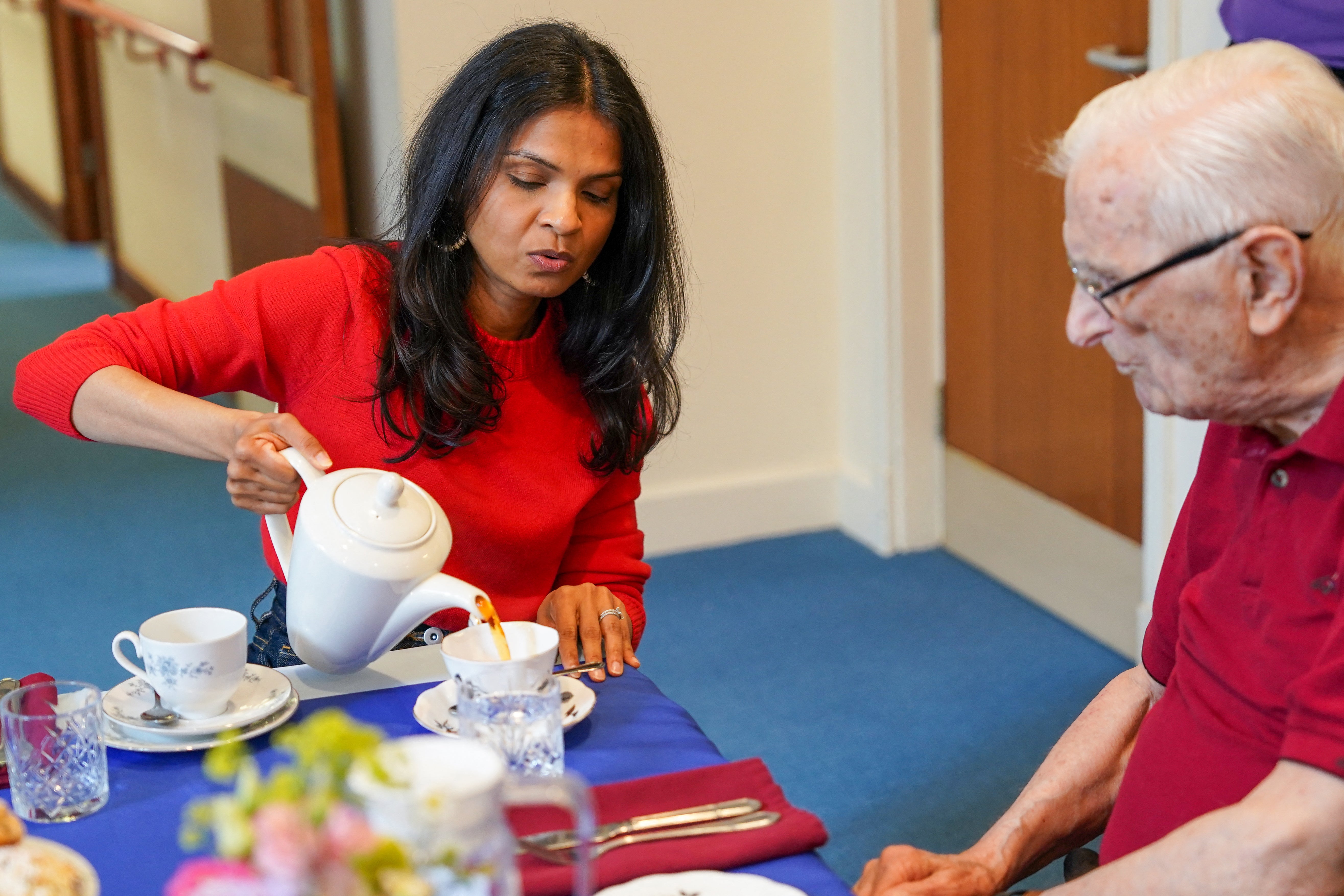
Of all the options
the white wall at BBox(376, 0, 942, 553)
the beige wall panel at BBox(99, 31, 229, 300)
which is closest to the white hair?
the white wall at BBox(376, 0, 942, 553)

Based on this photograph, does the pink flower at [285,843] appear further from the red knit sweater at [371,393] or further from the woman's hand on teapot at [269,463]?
the red knit sweater at [371,393]

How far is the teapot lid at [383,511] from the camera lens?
119 centimetres

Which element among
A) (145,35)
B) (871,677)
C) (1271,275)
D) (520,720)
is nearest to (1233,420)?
(1271,275)

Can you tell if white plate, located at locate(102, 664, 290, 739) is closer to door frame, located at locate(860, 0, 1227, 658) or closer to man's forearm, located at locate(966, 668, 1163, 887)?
man's forearm, located at locate(966, 668, 1163, 887)

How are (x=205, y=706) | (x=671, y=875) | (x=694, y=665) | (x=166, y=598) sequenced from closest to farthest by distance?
(x=671, y=875) → (x=205, y=706) → (x=694, y=665) → (x=166, y=598)

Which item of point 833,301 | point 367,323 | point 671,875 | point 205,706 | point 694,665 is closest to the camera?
point 671,875

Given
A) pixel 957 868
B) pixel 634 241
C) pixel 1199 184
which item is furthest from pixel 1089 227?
pixel 634 241

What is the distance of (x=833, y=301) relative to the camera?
3.65 meters

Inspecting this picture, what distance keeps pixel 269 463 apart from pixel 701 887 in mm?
579

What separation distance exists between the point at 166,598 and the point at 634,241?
2095 mm

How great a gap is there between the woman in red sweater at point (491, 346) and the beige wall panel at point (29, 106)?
6.22 metres

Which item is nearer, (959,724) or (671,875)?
(671,875)

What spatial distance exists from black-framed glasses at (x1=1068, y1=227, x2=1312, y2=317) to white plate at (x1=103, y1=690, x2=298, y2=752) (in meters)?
0.76

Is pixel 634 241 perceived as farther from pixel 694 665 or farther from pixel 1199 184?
pixel 694 665
